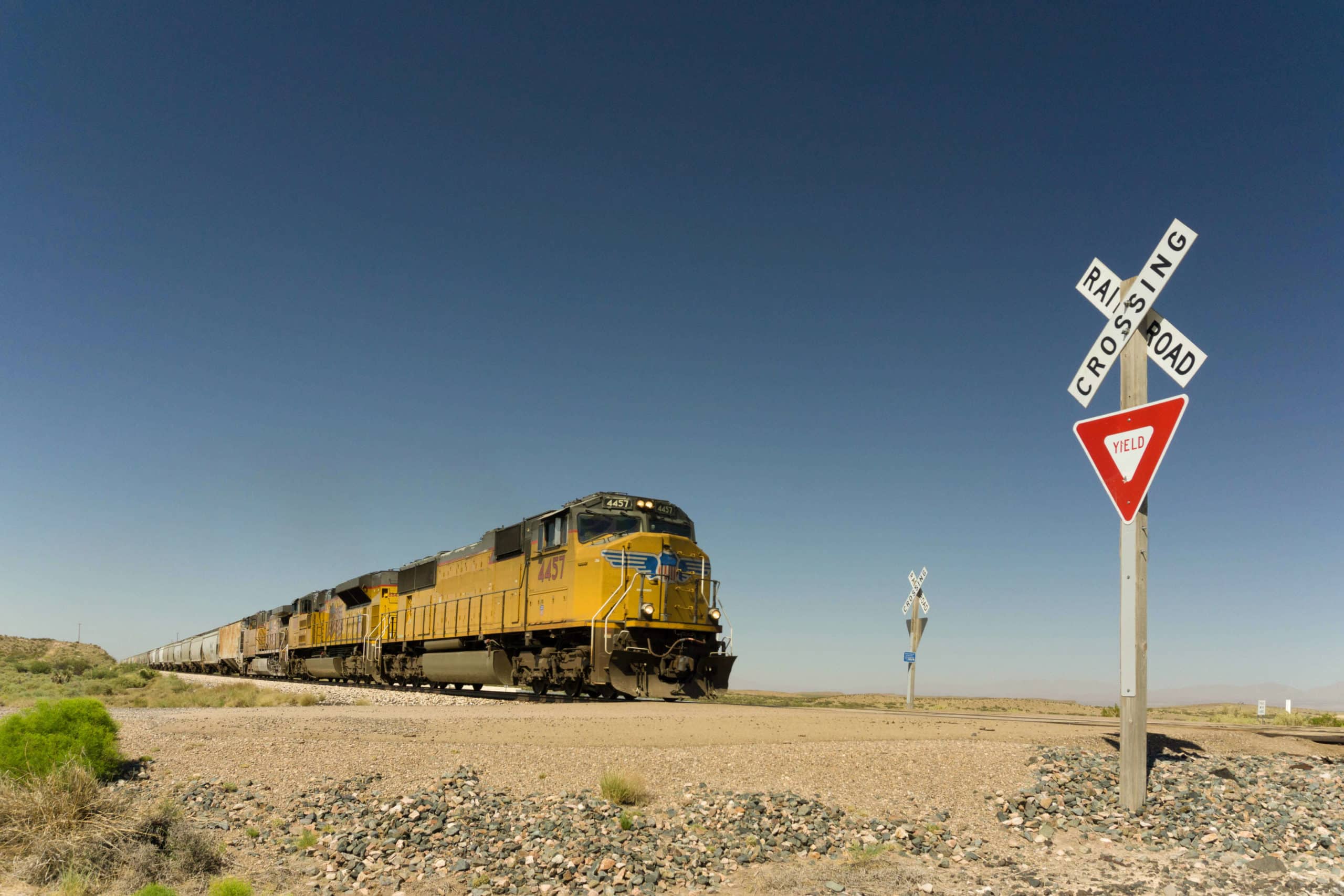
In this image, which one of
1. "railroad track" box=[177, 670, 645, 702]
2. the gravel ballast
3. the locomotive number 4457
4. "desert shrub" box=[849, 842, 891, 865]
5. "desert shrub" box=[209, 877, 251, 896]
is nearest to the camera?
"desert shrub" box=[209, 877, 251, 896]

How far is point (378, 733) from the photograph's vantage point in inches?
494

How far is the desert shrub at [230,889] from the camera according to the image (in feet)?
21.5

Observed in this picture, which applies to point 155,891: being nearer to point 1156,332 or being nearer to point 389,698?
point 1156,332

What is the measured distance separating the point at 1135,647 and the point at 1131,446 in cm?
175

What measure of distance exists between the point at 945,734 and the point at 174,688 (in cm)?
2452

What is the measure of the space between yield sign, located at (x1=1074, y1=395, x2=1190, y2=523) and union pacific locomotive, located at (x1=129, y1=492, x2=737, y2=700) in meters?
12.7

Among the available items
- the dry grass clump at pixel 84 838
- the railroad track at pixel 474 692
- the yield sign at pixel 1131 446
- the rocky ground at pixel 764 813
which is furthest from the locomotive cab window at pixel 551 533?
the yield sign at pixel 1131 446

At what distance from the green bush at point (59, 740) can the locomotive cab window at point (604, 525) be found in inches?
448

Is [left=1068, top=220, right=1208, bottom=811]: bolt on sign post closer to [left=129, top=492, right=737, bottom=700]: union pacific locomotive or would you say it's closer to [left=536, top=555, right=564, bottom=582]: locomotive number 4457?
[left=129, top=492, right=737, bottom=700]: union pacific locomotive

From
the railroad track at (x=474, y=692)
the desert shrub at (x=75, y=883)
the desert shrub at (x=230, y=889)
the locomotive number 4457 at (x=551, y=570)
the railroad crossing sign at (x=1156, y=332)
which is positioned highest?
the railroad crossing sign at (x=1156, y=332)

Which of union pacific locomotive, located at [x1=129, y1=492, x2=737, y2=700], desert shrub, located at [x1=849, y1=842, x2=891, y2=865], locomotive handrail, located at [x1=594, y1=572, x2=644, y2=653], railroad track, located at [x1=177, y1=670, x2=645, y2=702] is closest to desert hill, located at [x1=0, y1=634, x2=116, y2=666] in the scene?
railroad track, located at [x1=177, y1=670, x2=645, y2=702]

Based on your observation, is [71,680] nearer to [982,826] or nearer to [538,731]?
[538,731]

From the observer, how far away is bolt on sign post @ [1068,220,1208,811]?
7570 mm

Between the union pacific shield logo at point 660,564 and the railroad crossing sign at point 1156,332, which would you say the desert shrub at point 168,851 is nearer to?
the railroad crossing sign at point 1156,332
